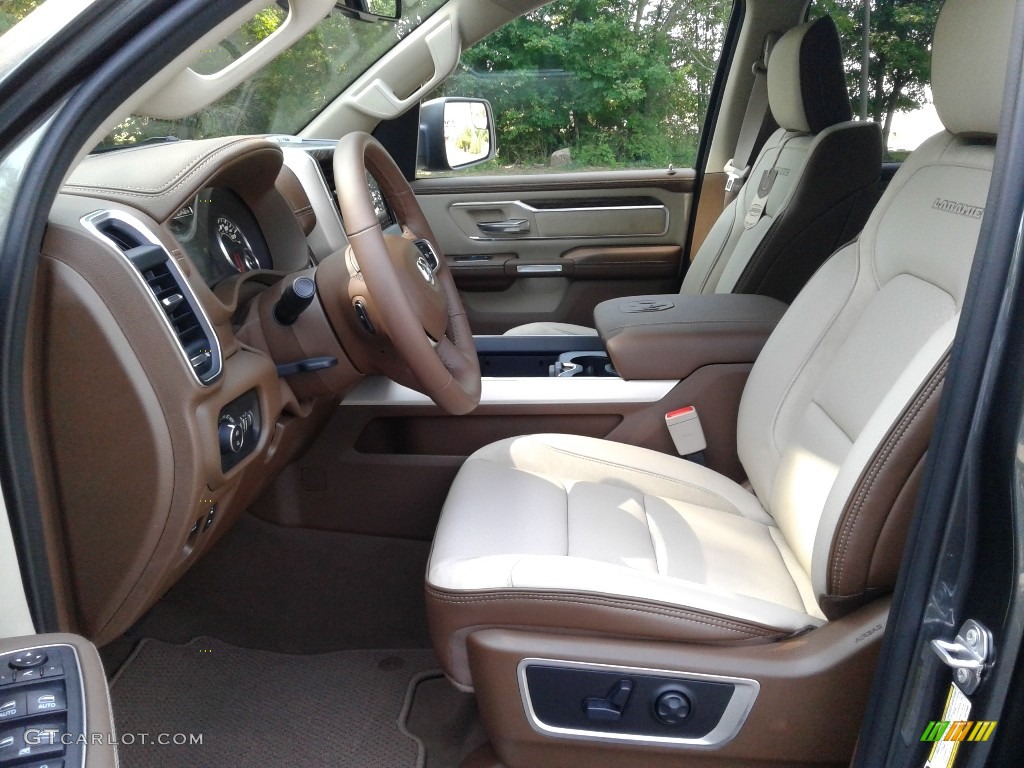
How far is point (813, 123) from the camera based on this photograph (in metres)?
2.47

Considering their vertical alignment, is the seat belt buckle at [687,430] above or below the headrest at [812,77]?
below

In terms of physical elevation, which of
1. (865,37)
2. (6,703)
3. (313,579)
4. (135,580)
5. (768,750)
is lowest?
(313,579)

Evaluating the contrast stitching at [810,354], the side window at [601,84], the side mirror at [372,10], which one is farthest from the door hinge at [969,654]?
the side window at [601,84]

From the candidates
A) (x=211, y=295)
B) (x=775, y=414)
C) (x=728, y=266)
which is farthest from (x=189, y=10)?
(x=728, y=266)

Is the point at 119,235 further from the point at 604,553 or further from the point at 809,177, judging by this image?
the point at 809,177

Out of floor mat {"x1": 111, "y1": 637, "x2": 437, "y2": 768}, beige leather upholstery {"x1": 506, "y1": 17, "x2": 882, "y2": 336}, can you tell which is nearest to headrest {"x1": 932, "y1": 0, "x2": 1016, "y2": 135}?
beige leather upholstery {"x1": 506, "y1": 17, "x2": 882, "y2": 336}

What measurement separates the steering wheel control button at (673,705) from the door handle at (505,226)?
2.28 m

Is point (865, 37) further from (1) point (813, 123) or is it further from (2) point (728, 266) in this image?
(2) point (728, 266)

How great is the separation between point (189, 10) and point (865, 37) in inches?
87.0

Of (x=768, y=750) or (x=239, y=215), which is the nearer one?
(x=768, y=750)

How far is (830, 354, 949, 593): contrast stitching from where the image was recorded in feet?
3.59

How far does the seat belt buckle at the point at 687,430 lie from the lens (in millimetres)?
1852

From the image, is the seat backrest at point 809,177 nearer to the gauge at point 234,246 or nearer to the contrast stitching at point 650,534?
the contrast stitching at point 650,534

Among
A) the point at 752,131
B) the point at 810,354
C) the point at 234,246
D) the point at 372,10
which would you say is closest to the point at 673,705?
the point at 810,354
